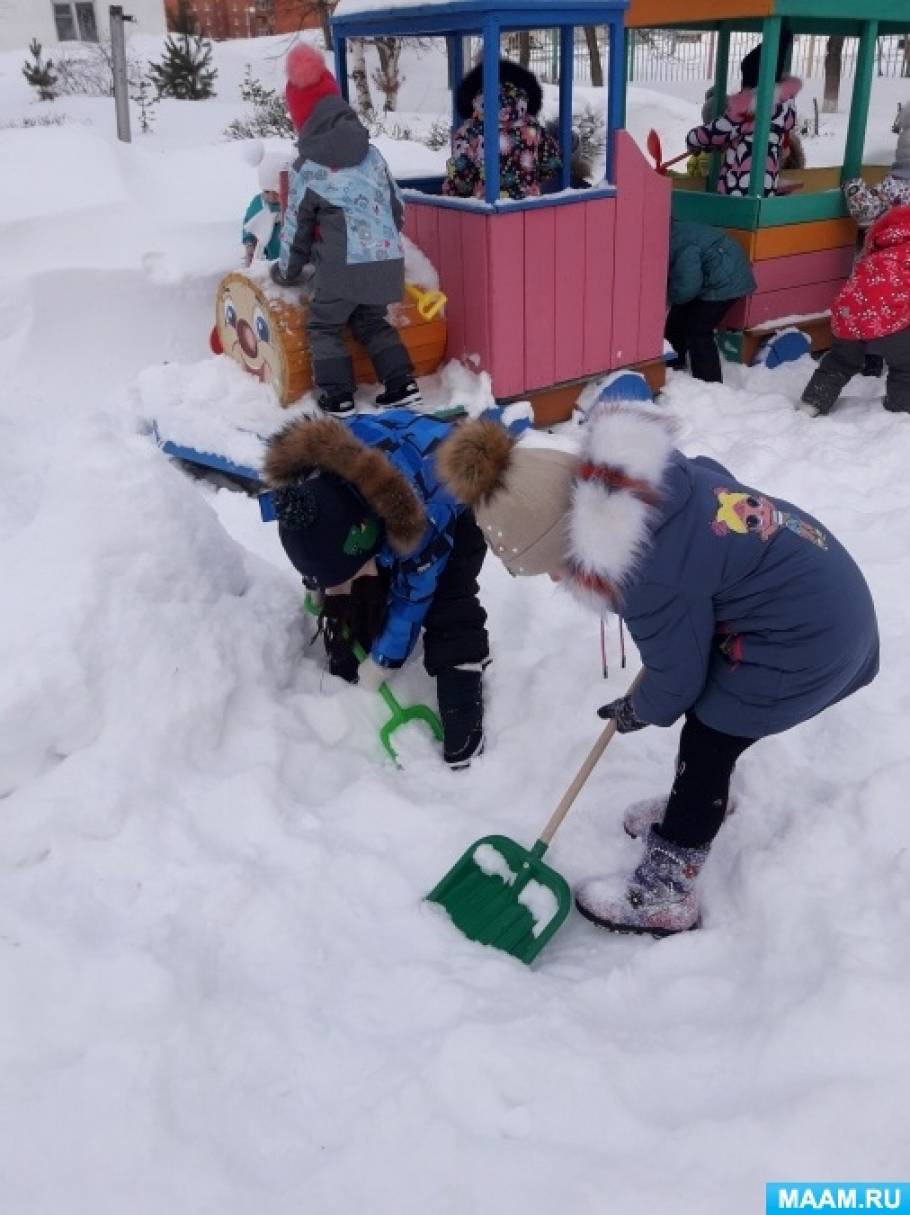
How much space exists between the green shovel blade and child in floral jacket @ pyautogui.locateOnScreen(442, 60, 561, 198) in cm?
314

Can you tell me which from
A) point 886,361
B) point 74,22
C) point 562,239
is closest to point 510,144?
point 562,239

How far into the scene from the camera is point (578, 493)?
66.4 inches

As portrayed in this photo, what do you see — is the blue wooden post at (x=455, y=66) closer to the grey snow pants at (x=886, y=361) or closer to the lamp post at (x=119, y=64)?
the grey snow pants at (x=886, y=361)

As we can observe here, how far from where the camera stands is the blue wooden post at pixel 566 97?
411cm

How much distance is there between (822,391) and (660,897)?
3393mm

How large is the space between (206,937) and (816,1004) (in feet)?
3.85

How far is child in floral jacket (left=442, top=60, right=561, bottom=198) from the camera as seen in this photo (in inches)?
170

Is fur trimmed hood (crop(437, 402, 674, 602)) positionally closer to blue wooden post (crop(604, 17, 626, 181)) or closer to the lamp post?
blue wooden post (crop(604, 17, 626, 181))

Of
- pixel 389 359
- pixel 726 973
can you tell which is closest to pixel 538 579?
pixel 389 359

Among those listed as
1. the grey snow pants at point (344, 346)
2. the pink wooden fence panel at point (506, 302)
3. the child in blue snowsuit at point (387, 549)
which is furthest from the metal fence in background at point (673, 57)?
the child in blue snowsuit at point (387, 549)

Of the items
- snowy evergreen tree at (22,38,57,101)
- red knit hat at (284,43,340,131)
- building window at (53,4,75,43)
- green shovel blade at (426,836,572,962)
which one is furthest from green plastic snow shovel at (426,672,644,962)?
building window at (53,4,75,43)

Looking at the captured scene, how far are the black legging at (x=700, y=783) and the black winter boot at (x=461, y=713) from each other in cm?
65

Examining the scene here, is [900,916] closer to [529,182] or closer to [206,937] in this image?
[206,937]

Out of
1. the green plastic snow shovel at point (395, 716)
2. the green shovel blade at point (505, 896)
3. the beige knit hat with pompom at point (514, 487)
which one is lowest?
the green shovel blade at point (505, 896)
